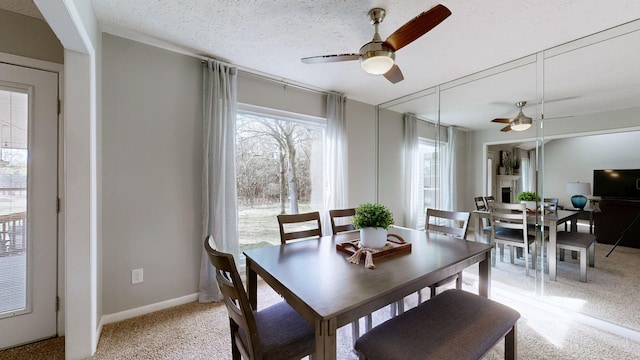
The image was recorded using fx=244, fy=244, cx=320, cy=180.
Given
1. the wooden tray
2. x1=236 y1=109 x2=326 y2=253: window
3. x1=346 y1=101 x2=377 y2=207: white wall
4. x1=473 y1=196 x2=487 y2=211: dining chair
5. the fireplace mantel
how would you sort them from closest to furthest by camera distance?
1. the wooden tray
2. the fireplace mantel
3. x1=236 y1=109 x2=326 y2=253: window
4. x1=473 y1=196 x2=487 y2=211: dining chair
5. x1=346 y1=101 x2=377 y2=207: white wall

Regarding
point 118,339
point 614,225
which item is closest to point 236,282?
point 118,339

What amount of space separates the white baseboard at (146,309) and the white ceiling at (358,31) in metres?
2.45

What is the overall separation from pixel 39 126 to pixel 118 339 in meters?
1.73

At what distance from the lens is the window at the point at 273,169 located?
2994 millimetres

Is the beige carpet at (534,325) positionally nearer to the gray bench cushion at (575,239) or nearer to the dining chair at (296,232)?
the gray bench cushion at (575,239)

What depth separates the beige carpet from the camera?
174cm

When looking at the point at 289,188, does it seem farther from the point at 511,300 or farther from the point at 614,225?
Result: the point at 614,225

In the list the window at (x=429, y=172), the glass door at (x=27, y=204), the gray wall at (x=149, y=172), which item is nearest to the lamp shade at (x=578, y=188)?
the window at (x=429, y=172)

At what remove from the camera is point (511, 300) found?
253 cm

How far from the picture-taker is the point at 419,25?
148 centimetres

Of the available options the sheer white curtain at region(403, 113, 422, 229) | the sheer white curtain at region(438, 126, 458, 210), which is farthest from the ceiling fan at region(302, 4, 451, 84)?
the sheer white curtain at region(403, 113, 422, 229)

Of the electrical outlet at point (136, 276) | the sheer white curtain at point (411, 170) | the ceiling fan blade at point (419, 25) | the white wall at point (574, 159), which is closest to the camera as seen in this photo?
the ceiling fan blade at point (419, 25)

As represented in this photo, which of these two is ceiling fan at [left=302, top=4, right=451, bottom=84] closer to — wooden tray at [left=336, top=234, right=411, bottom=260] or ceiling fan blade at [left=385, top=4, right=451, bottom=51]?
ceiling fan blade at [left=385, top=4, right=451, bottom=51]

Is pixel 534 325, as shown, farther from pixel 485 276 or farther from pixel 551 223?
pixel 551 223
